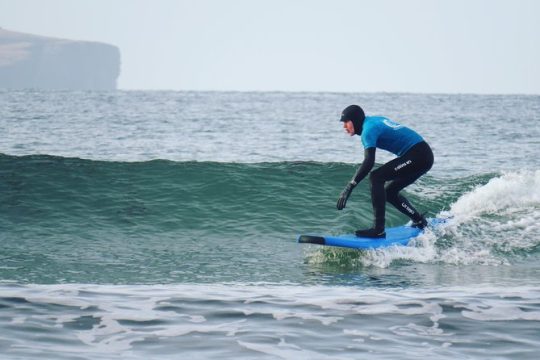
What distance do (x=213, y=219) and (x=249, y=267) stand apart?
12.4 feet

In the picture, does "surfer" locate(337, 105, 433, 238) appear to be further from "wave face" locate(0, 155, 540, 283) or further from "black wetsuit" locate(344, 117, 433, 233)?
"wave face" locate(0, 155, 540, 283)

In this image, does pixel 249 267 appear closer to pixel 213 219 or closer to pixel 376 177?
pixel 376 177

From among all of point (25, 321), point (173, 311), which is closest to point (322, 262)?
point (173, 311)

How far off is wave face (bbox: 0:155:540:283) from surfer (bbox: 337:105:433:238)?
1.99ft

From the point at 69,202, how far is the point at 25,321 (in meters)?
8.34

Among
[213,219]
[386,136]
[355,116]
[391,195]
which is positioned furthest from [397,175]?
[213,219]

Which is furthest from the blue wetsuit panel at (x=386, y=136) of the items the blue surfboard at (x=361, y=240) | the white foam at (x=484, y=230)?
the white foam at (x=484, y=230)

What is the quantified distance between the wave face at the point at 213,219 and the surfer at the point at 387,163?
0.61 m

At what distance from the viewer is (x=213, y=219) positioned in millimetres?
14203

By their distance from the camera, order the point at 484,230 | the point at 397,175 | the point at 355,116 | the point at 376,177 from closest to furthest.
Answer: the point at 355,116
the point at 376,177
the point at 397,175
the point at 484,230

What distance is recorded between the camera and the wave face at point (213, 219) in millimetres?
10625

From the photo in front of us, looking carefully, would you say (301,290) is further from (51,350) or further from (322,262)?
(51,350)

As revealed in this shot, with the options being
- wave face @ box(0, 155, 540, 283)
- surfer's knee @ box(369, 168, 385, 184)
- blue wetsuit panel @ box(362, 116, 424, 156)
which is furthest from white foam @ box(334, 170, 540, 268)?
blue wetsuit panel @ box(362, 116, 424, 156)

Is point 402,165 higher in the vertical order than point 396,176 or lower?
higher
